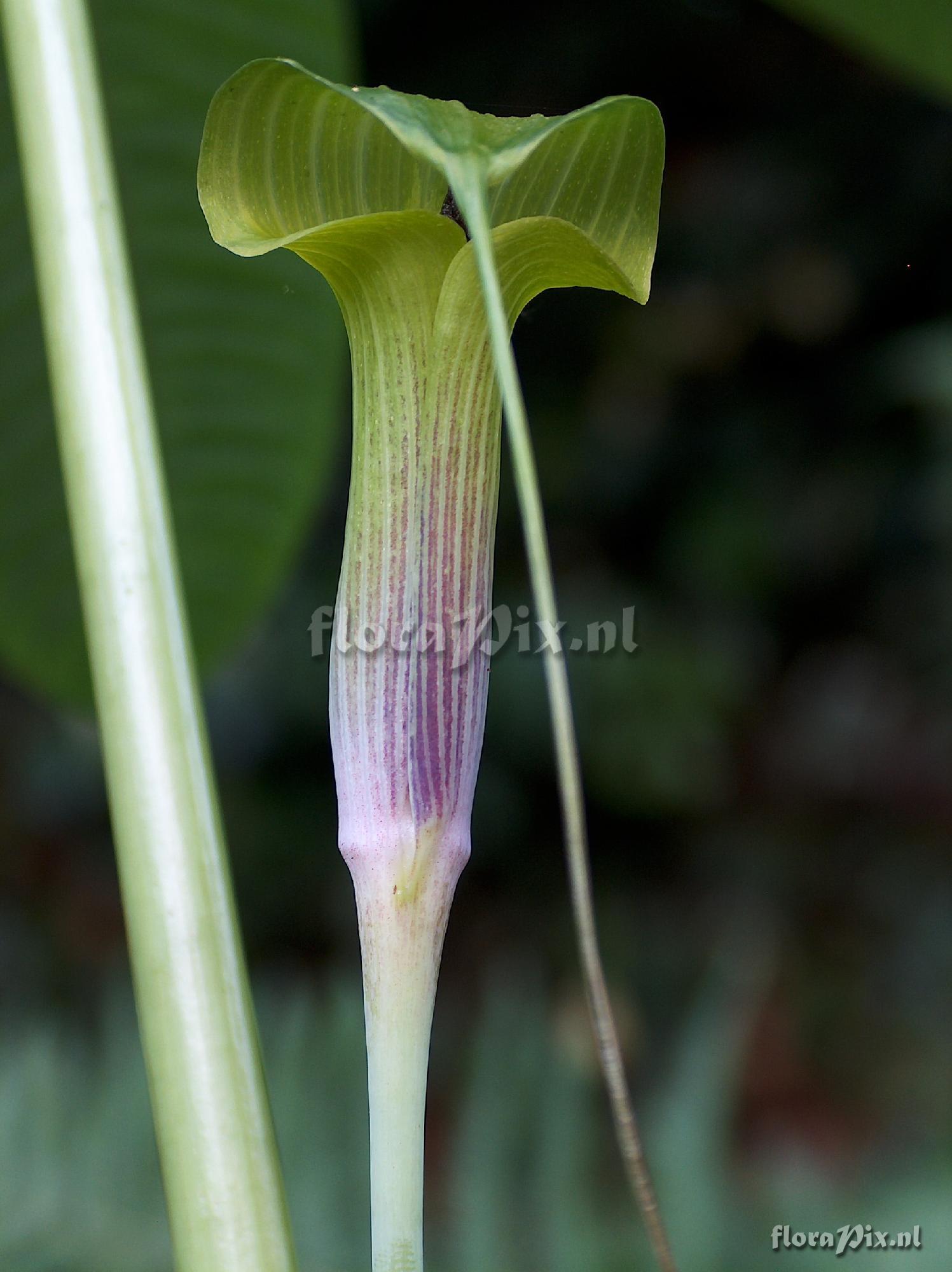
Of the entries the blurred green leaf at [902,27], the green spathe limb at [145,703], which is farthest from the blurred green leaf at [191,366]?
the green spathe limb at [145,703]

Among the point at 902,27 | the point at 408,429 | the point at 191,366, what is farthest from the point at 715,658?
the point at 408,429

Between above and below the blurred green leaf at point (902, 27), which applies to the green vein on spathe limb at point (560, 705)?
below

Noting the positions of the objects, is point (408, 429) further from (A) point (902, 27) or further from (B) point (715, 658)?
(B) point (715, 658)

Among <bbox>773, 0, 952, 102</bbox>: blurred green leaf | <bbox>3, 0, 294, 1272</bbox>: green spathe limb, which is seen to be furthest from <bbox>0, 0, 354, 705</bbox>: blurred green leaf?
<bbox>3, 0, 294, 1272</bbox>: green spathe limb

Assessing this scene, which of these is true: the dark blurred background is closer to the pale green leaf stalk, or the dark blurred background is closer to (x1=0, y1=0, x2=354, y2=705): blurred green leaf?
(x1=0, y1=0, x2=354, y2=705): blurred green leaf

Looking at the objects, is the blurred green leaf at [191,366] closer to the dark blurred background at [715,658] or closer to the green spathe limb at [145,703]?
the dark blurred background at [715,658]

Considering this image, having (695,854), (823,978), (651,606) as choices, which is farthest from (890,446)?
(823,978)

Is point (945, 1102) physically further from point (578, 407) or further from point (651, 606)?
point (578, 407)
